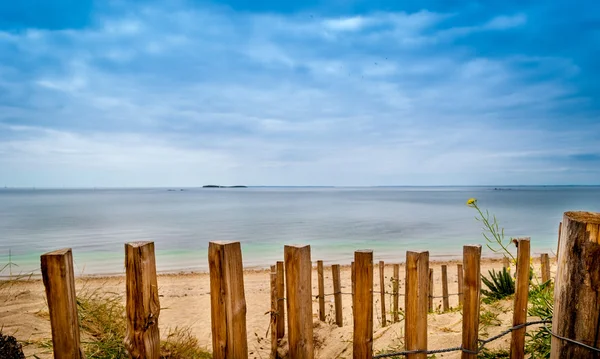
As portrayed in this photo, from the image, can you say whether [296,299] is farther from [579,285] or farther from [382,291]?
[382,291]

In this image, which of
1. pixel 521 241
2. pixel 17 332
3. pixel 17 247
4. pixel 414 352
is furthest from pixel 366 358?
pixel 17 247

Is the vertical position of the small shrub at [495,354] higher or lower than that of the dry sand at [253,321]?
higher

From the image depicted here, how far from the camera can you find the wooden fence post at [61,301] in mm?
1782

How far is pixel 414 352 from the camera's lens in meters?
2.21

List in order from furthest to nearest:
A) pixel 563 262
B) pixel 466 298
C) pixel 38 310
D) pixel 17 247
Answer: pixel 17 247 → pixel 38 310 → pixel 466 298 → pixel 563 262

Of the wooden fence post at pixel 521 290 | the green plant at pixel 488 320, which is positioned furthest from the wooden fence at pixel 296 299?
the green plant at pixel 488 320

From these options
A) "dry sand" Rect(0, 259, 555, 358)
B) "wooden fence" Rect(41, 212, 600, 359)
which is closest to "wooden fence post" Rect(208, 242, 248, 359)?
"wooden fence" Rect(41, 212, 600, 359)

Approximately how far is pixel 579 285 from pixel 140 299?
7.36ft

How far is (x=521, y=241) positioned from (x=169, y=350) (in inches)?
131

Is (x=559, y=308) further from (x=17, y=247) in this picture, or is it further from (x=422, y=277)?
(x=17, y=247)

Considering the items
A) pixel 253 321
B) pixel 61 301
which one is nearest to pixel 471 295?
pixel 61 301

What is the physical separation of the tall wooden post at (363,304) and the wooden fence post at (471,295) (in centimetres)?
64

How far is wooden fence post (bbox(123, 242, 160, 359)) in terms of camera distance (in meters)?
1.82

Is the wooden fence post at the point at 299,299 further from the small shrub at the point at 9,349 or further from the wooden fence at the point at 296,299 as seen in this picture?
the small shrub at the point at 9,349
